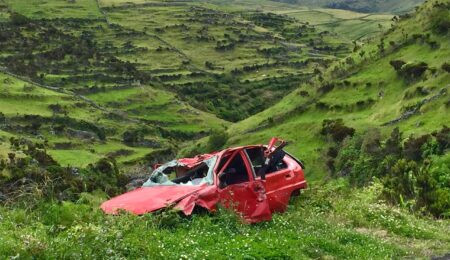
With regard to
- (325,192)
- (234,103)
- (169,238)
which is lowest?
(234,103)

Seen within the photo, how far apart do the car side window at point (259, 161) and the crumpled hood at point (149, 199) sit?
3325 mm

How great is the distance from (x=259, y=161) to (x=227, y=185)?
2868 millimetres

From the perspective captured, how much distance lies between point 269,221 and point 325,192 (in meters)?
5.10

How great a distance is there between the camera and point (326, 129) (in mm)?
60156

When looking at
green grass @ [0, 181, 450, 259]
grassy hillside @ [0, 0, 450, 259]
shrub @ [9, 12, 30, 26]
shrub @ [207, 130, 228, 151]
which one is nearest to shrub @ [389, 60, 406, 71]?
grassy hillside @ [0, 0, 450, 259]

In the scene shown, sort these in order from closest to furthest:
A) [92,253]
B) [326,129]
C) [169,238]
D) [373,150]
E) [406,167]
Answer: [92,253], [169,238], [406,167], [373,150], [326,129]

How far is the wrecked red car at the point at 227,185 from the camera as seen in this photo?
12922mm

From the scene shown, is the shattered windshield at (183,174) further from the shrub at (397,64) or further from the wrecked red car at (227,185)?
the shrub at (397,64)

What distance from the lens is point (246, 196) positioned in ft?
46.2

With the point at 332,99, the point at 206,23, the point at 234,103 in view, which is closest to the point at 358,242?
the point at 332,99

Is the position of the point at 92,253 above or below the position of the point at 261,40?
above

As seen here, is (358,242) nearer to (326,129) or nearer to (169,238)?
(169,238)

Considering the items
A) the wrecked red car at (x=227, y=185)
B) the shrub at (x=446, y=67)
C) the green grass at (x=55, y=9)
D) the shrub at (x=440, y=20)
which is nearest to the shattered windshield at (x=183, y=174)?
the wrecked red car at (x=227, y=185)

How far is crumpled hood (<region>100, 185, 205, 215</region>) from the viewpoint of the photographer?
12562 millimetres
